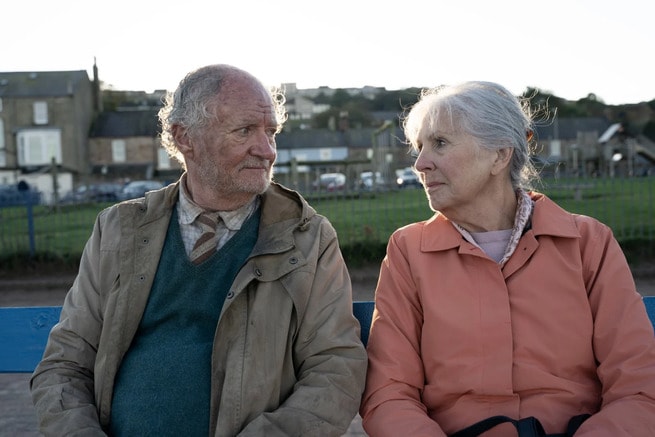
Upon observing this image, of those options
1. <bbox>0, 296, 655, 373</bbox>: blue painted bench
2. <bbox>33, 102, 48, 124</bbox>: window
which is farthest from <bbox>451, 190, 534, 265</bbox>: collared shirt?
<bbox>33, 102, 48, 124</bbox>: window

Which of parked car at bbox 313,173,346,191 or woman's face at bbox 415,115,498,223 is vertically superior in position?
woman's face at bbox 415,115,498,223

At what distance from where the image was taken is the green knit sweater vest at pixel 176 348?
260 centimetres

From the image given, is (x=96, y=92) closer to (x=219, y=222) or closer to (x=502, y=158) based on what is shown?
(x=219, y=222)

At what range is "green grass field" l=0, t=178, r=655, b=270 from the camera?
36.8 feet

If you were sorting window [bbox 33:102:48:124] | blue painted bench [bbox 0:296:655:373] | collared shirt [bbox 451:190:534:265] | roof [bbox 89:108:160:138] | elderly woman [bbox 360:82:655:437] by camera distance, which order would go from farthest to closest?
roof [bbox 89:108:160:138], window [bbox 33:102:48:124], blue painted bench [bbox 0:296:655:373], collared shirt [bbox 451:190:534:265], elderly woman [bbox 360:82:655:437]

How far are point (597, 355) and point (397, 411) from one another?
69 centimetres

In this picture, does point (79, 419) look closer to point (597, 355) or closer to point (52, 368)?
point (52, 368)

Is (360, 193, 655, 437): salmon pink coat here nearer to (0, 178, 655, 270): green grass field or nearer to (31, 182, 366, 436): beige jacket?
(31, 182, 366, 436): beige jacket

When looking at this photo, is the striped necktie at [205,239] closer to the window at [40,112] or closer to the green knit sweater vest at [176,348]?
the green knit sweater vest at [176,348]

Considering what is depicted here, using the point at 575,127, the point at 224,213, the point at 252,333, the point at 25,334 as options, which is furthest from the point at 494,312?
the point at 575,127

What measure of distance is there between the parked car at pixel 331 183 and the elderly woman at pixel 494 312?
8.74 meters

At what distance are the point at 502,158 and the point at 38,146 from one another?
199 feet

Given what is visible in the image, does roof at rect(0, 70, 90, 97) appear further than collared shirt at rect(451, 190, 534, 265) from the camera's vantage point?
Yes

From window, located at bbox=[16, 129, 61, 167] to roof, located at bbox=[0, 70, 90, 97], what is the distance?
9.36 feet
